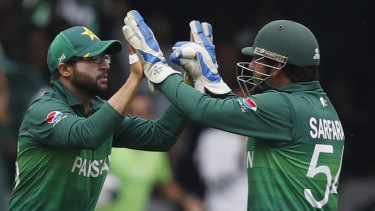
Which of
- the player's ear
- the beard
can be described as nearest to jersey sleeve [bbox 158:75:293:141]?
Result: the beard

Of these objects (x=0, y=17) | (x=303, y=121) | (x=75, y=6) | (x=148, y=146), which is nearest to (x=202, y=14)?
(x=75, y=6)

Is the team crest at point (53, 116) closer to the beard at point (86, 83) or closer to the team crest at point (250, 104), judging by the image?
the beard at point (86, 83)

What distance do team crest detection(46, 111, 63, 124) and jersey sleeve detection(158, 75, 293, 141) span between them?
0.73 meters

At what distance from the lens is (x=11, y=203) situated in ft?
19.4

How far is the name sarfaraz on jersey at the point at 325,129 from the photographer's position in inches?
219

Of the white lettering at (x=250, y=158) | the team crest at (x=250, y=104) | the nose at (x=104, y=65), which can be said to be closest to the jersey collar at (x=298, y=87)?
the team crest at (x=250, y=104)

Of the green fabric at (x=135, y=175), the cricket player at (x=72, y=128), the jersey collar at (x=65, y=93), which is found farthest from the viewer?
the green fabric at (x=135, y=175)

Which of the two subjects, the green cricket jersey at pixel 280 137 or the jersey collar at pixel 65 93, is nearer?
the green cricket jersey at pixel 280 137

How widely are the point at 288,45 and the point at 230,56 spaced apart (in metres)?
4.58

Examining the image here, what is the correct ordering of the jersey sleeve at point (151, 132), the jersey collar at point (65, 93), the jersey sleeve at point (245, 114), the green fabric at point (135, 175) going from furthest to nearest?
the green fabric at point (135, 175) < the jersey sleeve at point (151, 132) < the jersey collar at point (65, 93) < the jersey sleeve at point (245, 114)

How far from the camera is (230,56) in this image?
33.4ft

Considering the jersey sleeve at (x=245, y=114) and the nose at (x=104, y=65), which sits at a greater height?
the nose at (x=104, y=65)

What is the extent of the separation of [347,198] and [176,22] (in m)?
2.57

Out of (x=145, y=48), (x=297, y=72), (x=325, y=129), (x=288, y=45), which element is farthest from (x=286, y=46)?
(x=145, y=48)
